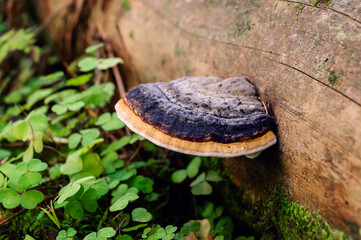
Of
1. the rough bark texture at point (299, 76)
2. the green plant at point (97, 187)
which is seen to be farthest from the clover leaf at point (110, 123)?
the rough bark texture at point (299, 76)

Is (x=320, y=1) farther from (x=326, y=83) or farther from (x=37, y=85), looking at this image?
(x=37, y=85)

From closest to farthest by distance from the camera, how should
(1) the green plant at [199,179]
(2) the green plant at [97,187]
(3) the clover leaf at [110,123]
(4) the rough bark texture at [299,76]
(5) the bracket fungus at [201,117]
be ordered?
(4) the rough bark texture at [299,76], (5) the bracket fungus at [201,117], (2) the green plant at [97,187], (1) the green plant at [199,179], (3) the clover leaf at [110,123]

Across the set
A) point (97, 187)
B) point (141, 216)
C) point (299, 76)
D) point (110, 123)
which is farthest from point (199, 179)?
point (299, 76)

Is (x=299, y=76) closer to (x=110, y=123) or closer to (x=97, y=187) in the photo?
(x=97, y=187)

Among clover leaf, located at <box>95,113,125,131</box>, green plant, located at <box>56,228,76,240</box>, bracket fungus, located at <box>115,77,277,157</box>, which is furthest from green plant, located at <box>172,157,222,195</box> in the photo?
green plant, located at <box>56,228,76,240</box>

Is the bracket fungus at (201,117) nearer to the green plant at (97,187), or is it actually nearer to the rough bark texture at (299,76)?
the rough bark texture at (299,76)

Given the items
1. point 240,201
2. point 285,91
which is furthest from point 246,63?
point 240,201
